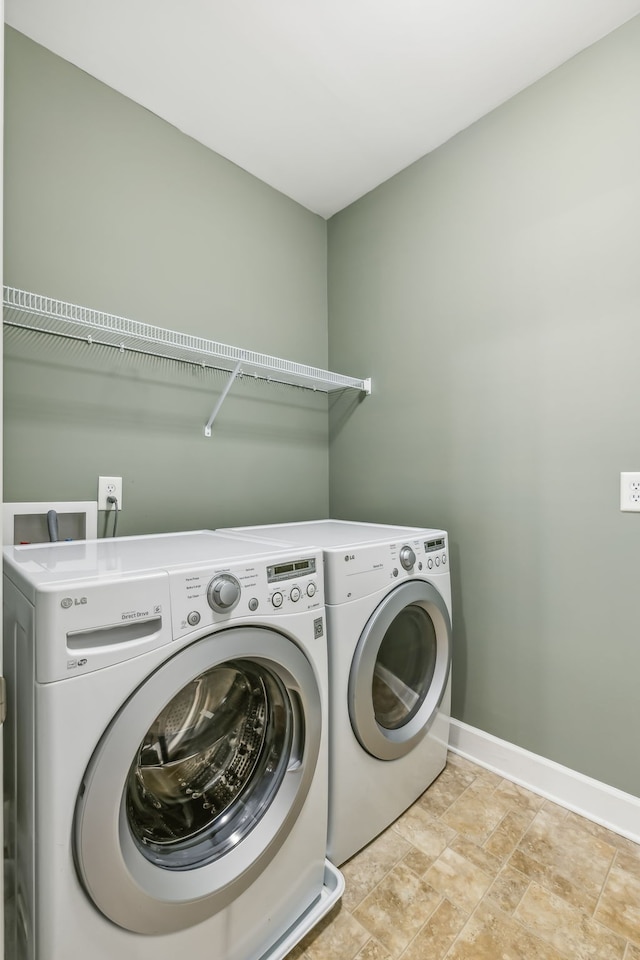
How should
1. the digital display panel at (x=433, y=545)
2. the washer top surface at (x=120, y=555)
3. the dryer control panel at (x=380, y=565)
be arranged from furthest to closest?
the digital display panel at (x=433, y=545) → the dryer control panel at (x=380, y=565) → the washer top surface at (x=120, y=555)

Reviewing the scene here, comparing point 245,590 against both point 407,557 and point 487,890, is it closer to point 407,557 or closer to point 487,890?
point 407,557

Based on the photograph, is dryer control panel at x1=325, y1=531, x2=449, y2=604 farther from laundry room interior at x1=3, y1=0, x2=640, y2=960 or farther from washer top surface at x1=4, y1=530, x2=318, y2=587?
laundry room interior at x1=3, y1=0, x2=640, y2=960

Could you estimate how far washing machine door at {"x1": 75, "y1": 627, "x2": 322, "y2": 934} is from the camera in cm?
80

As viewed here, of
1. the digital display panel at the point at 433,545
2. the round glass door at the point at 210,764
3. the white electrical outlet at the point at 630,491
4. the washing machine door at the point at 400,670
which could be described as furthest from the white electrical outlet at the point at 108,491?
the white electrical outlet at the point at 630,491

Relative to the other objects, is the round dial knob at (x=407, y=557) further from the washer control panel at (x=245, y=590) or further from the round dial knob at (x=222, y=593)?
the round dial knob at (x=222, y=593)

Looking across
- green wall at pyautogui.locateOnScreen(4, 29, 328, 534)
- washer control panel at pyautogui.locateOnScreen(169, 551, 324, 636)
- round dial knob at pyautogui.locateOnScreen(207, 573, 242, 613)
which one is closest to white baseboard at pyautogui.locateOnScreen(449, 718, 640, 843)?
washer control panel at pyautogui.locateOnScreen(169, 551, 324, 636)

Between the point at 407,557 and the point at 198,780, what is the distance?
0.82 metres

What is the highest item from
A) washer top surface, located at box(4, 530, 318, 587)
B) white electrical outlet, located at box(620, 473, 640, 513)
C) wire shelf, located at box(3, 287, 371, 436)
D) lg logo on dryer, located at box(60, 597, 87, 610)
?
wire shelf, located at box(3, 287, 371, 436)

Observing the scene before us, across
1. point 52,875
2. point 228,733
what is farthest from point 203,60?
point 52,875

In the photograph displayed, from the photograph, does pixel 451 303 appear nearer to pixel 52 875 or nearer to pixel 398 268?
pixel 398 268

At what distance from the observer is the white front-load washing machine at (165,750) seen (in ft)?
2.52

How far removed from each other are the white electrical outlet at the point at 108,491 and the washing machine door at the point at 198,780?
0.81m

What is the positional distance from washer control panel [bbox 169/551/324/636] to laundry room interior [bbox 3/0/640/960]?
0.81 m

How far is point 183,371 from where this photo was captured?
183 centimetres
